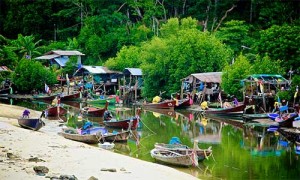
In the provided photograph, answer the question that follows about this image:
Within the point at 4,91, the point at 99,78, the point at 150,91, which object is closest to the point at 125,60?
the point at 99,78

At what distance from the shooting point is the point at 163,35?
228 ft

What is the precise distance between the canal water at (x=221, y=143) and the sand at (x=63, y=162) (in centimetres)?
279

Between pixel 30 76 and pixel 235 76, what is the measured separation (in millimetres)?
24123

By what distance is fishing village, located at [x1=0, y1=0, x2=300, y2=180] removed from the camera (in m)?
29.9

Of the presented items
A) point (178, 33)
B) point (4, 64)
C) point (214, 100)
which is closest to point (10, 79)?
point (4, 64)

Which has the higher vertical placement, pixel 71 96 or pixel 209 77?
pixel 209 77

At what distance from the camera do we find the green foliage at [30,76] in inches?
2699

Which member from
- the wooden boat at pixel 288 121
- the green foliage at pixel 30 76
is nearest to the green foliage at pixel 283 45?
the wooden boat at pixel 288 121

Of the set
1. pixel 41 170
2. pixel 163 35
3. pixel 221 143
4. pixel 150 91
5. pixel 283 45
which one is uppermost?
pixel 163 35

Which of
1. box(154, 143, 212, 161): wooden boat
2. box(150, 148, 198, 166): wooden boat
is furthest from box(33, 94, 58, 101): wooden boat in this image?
box(150, 148, 198, 166): wooden boat

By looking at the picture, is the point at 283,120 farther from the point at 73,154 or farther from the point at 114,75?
the point at 114,75

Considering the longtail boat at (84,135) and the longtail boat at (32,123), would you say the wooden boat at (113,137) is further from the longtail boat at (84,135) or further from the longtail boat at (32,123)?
the longtail boat at (32,123)

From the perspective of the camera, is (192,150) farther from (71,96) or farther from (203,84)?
(71,96)

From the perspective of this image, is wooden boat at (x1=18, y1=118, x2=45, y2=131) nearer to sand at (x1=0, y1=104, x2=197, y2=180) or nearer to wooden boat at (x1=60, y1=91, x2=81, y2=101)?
sand at (x1=0, y1=104, x2=197, y2=180)
